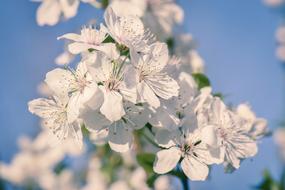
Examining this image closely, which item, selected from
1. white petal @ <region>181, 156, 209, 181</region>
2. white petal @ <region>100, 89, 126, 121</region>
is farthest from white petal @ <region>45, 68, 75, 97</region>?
white petal @ <region>181, 156, 209, 181</region>

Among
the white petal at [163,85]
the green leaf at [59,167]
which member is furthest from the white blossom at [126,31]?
the green leaf at [59,167]

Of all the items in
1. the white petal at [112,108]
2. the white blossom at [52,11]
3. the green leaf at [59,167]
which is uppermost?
the white petal at [112,108]

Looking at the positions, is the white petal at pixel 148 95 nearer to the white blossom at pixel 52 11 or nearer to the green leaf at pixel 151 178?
the green leaf at pixel 151 178

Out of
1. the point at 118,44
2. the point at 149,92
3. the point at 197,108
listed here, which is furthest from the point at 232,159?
the point at 118,44

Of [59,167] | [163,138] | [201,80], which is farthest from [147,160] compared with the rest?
[59,167]

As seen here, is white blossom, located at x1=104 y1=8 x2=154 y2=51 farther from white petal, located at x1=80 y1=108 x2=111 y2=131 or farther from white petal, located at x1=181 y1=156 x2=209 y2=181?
white petal, located at x1=181 y1=156 x2=209 y2=181

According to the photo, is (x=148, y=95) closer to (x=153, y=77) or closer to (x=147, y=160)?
(x=153, y=77)

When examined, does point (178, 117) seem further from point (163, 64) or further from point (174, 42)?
point (174, 42)
